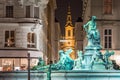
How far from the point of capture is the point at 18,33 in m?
74.5

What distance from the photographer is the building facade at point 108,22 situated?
232 feet

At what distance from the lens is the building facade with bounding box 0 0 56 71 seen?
73.6 metres

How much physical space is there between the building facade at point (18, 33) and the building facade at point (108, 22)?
8.43 m

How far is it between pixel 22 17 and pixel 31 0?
2.73 m

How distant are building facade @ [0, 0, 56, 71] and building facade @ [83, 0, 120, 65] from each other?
8.43 metres

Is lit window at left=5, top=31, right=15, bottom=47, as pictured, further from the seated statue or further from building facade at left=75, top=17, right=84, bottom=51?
building facade at left=75, top=17, right=84, bottom=51

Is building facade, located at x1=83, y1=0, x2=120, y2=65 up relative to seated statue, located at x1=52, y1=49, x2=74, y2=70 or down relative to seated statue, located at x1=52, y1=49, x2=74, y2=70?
up

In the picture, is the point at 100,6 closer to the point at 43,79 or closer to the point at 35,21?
the point at 35,21

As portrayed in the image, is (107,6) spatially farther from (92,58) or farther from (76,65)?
(76,65)

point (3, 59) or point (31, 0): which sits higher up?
point (31, 0)

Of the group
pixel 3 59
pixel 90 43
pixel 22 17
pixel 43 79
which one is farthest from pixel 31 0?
pixel 43 79

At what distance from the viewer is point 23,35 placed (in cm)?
7444

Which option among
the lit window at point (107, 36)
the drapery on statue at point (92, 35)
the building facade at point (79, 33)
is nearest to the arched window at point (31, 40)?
the lit window at point (107, 36)

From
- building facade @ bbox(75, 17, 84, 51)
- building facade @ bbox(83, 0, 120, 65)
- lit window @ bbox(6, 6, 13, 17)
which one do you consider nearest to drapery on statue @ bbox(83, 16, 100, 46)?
building facade @ bbox(83, 0, 120, 65)
